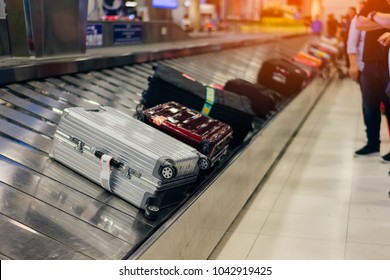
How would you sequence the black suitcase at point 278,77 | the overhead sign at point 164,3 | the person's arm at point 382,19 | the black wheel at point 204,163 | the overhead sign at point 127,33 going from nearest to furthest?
the black wheel at point 204,163
the person's arm at point 382,19
the black suitcase at point 278,77
the overhead sign at point 127,33
the overhead sign at point 164,3

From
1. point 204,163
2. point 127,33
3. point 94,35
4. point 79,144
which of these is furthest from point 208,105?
point 127,33

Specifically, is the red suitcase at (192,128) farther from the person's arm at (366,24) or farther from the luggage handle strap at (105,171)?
the person's arm at (366,24)

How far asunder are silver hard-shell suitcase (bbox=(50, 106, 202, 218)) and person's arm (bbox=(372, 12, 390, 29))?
2.12 metres

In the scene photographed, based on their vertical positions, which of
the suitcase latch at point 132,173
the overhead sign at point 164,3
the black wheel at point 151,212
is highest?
the overhead sign at point 164,3

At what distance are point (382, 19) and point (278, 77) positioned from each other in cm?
253

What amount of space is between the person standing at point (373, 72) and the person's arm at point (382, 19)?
0.36ft

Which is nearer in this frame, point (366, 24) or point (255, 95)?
point (366, 24)

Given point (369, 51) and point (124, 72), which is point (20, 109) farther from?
point (369, 51)

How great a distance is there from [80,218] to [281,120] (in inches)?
129

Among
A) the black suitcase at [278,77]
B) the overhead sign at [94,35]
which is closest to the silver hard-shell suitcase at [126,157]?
the black suitcase at [278,77]

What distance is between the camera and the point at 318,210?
3904mm

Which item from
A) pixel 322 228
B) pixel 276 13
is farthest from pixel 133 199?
pixel 276 13

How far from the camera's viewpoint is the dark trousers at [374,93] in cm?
488

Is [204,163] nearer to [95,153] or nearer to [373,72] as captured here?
[95,153]
